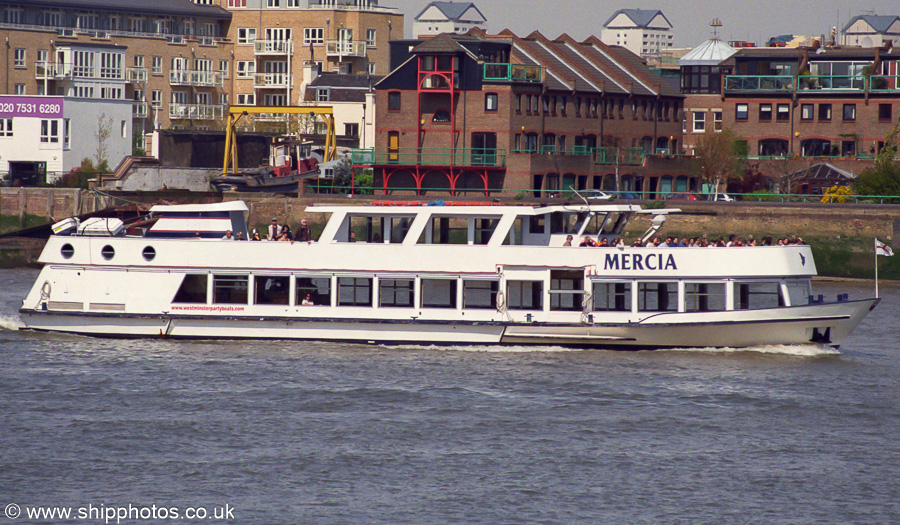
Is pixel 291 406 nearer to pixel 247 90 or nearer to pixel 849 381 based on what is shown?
pixel 849 381

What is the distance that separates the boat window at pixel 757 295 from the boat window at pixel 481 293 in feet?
21.2

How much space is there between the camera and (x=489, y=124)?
71.2 metres

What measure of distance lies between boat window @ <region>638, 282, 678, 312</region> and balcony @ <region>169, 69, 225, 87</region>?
248 ft

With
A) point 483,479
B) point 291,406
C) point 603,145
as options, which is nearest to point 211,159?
point 603,145

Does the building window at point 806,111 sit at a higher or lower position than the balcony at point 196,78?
lower

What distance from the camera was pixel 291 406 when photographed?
1089 inches

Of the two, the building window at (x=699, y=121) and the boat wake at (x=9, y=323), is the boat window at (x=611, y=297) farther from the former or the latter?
the building window at (x=699, y=121)

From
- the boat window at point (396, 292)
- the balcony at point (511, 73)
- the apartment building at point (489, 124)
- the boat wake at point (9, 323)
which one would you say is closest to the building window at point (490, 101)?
the apartment building at point (489, 124)

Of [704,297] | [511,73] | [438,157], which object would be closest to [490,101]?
[511,73]

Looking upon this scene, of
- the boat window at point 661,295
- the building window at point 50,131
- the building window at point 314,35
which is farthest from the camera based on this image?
the building window at point 314,35

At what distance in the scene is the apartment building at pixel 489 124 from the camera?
232 ft

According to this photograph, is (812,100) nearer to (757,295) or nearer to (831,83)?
(831,83)

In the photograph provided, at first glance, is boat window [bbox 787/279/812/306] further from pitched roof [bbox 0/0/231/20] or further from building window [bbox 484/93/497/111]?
pitched roof [bbox 0/0/231/20]

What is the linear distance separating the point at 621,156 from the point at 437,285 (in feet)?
149
